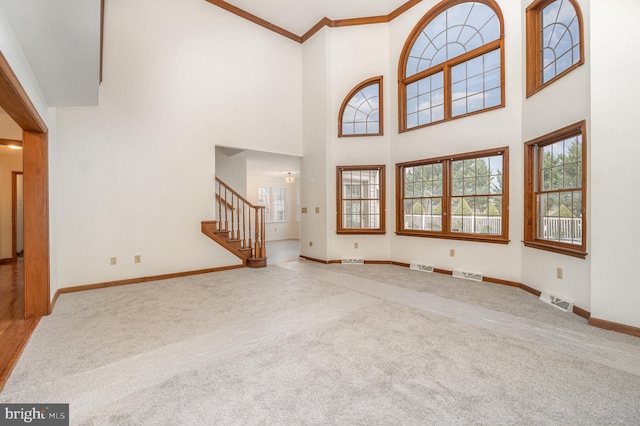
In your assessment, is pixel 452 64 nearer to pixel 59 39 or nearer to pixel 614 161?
pixel 614 161

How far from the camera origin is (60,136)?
3.79 metres

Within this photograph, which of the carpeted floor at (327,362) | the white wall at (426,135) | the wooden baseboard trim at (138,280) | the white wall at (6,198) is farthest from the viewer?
the white wall at (6,198)

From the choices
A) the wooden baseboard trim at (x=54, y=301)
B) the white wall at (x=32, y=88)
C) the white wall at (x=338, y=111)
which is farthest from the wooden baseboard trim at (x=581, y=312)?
the wooden baseboard trim at (x=54, y=301)

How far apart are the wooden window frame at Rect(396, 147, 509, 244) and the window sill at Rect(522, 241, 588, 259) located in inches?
16.0

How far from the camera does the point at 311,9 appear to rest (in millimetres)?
5480

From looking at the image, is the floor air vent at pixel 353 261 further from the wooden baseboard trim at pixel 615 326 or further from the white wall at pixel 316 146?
the wooden baseboard trim at pixel 615 326

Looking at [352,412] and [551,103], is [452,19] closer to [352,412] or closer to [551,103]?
[551,103]

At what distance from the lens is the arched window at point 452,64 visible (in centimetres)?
433

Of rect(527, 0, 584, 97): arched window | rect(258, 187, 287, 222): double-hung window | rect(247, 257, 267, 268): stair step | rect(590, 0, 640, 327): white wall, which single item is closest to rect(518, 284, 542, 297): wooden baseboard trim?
rect(590, 0, 640, 327): white wall

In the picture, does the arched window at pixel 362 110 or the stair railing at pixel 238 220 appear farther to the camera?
the arched window at pixel 362 110

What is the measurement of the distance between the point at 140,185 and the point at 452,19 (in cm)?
591

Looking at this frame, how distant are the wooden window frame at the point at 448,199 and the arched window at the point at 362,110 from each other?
3.57ft

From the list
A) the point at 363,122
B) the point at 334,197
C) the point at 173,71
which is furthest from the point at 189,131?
the point at 363,122

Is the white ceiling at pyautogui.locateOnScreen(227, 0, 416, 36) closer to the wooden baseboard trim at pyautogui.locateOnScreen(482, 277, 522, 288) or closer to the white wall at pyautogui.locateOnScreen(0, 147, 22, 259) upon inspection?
the wooden baseboard trim at pyautogui.locateOnScreen(482, 277, 522, 288)
